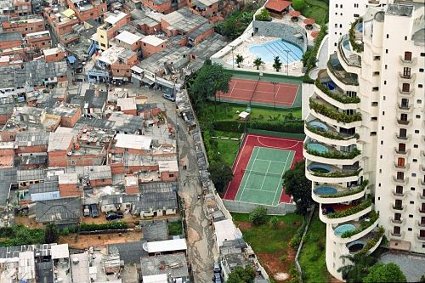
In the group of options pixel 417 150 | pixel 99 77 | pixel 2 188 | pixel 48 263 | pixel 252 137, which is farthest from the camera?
pixel 99 77

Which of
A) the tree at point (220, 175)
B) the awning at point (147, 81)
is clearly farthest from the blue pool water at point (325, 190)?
the awning at point (147, 81)

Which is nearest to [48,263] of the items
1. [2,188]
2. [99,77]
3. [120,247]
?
[120,247]

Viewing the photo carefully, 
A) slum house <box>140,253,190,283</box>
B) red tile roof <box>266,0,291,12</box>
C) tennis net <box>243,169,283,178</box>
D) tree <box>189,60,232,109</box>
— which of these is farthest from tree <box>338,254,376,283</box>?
red tile roof <box>266,0,291,12</box>

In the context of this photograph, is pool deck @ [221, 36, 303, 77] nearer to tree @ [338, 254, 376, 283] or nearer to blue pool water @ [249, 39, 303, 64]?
blue pool water @ [249, 39, 303, 64]

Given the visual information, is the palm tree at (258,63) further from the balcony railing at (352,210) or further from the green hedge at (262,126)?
the balcony railing at (352,210)

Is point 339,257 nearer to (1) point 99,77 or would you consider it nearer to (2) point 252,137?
(2) point 252,137

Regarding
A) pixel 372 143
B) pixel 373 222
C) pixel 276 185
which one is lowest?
pixel 276 185

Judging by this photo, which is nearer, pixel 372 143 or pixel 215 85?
pixel 372 143
